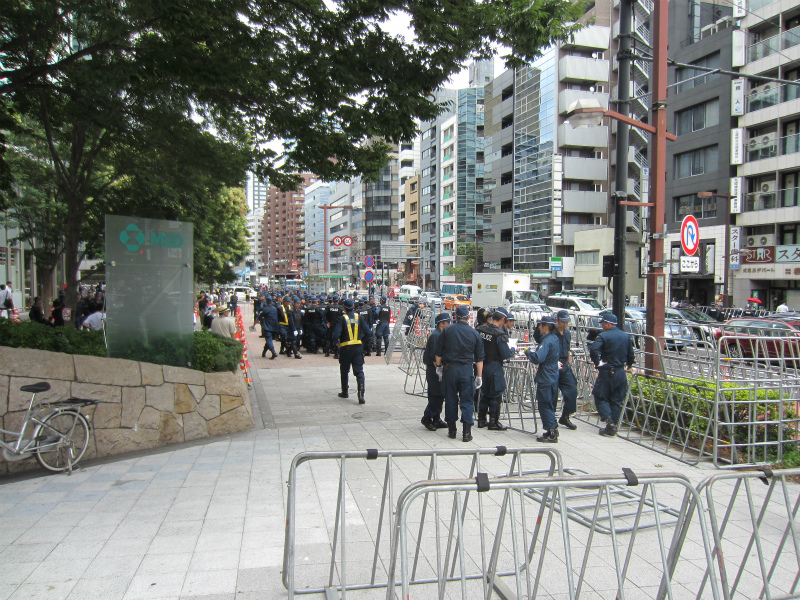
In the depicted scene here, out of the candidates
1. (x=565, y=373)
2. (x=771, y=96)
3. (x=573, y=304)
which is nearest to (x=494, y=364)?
(x=565, y=373)

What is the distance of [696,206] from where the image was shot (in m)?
35.9

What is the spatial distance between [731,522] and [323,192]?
121 metres

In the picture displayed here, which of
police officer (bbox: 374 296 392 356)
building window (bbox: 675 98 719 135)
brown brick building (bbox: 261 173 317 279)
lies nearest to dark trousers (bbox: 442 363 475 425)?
police officer (bbox: 374 296 392 356)

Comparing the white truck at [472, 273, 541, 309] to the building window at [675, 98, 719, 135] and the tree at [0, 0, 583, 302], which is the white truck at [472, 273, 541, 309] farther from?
the tree at [0, 0, 583, 302]

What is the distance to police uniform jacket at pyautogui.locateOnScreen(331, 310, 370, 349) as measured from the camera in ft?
31.7

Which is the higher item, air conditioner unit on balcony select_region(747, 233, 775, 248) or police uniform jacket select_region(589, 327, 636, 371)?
air conditioner unit on balcony select_region(747, 233, 775, 248)

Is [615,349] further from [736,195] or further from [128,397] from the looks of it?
[736,195]

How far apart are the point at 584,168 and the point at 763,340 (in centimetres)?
3753

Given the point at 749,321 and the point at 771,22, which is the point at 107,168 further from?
the point at 771,22

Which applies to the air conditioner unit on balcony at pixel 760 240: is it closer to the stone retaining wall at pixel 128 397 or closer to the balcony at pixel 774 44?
the balcony at pixel 774 44

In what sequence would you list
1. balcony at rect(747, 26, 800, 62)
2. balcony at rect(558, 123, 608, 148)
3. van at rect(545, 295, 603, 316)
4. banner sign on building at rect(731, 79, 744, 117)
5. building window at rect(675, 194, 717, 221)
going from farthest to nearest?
balcony at rect(558, 123, 608, 148), building window at rect(675, 194, 717, 221), banner sign on building at rect(731, 79, 744, 117), balcony at rect(747, 26, 800, 62), van at rect(545, 295, 603, 316)

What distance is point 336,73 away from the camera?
277 inches

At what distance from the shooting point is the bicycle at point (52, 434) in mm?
5734

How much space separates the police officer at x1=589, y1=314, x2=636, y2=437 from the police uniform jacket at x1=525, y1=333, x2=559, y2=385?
70 centimetres
